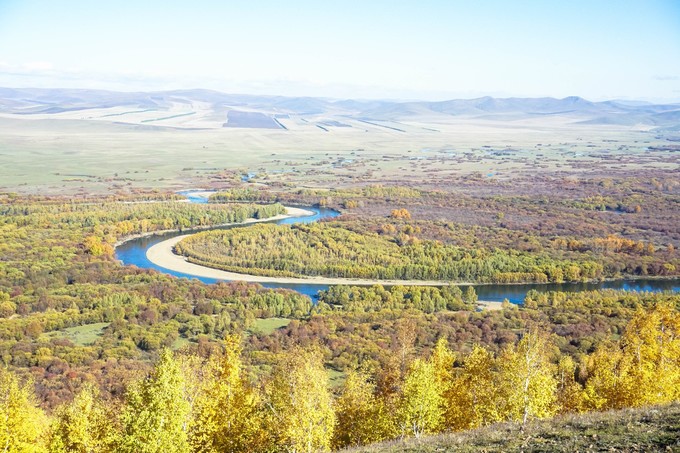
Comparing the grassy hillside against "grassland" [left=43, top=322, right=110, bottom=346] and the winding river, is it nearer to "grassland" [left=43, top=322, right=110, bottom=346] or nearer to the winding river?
"grassland" [left=43, top=322, right=110, bottom=346]

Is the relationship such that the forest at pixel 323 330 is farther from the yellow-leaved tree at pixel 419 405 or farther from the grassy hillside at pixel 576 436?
the grassy hillside at pixel 576 436

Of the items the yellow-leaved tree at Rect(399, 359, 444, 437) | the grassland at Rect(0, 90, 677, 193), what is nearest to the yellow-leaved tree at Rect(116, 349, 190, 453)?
the yellow-leaved tree at Rect(399, 359, 444, 437)

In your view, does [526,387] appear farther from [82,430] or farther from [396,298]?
[396,298]

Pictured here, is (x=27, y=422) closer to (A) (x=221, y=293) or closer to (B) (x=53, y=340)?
(B) (x=53, y=340)

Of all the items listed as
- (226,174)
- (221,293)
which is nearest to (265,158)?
(226,174)

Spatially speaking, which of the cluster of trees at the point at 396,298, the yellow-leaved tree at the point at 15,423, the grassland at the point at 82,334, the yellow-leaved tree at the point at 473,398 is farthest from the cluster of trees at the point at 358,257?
the yellow-leaved tree at the point at 15,423
